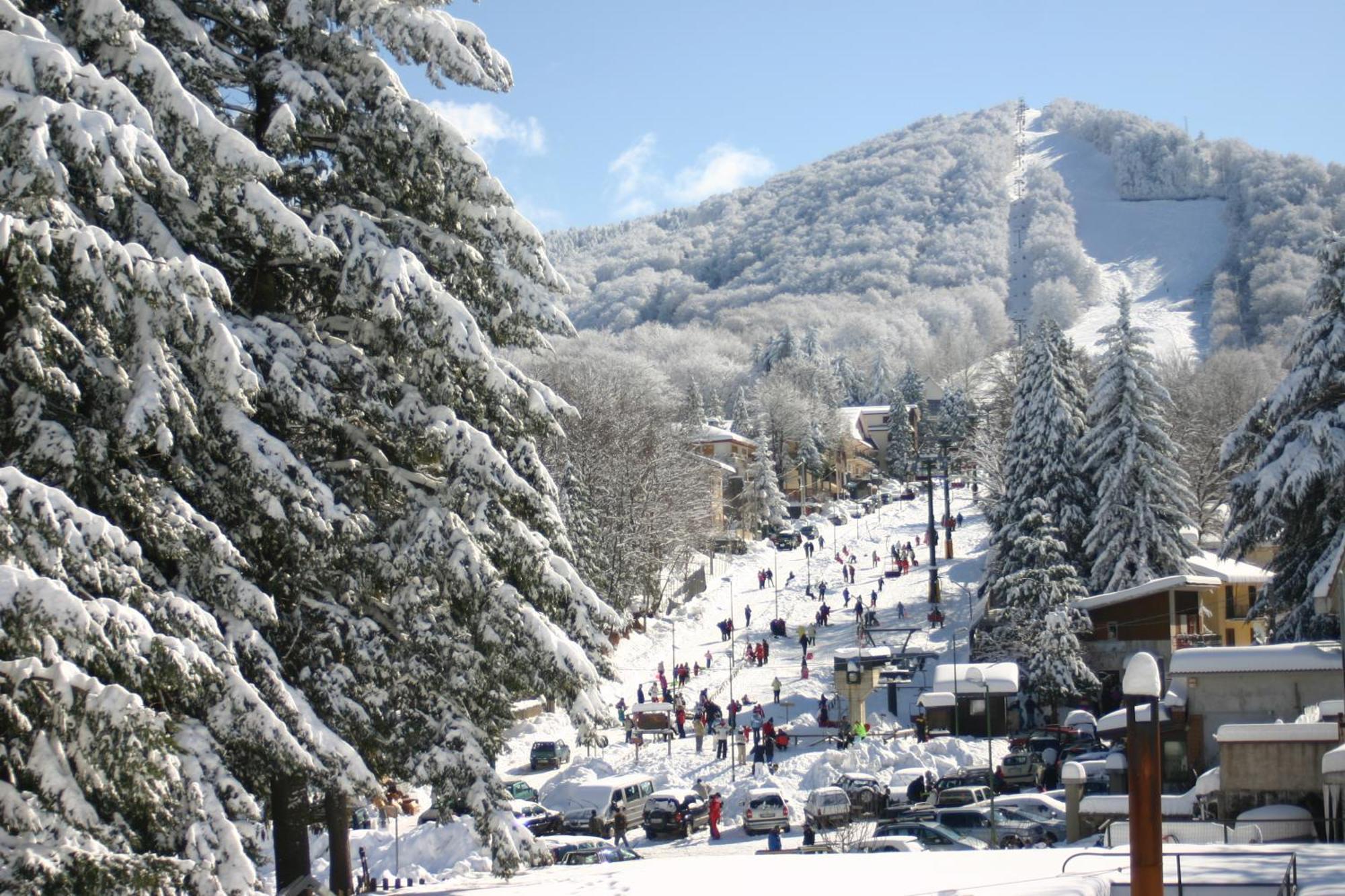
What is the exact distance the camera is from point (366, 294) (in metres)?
11.8

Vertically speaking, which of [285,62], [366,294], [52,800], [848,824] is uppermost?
[285,62]

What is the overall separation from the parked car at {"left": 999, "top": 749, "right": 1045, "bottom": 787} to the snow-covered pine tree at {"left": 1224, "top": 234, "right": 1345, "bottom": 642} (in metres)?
6.00

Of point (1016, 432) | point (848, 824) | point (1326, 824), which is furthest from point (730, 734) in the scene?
point (1326, 824)

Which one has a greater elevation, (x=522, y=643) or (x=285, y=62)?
(x=285, y=62)

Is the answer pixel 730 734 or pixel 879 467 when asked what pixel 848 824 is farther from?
pixel 879 467

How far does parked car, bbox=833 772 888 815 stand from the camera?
98.2 ft

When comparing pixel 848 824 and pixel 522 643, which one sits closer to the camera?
pixel 522 643

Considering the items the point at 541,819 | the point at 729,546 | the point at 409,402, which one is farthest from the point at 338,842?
the point at 729,546

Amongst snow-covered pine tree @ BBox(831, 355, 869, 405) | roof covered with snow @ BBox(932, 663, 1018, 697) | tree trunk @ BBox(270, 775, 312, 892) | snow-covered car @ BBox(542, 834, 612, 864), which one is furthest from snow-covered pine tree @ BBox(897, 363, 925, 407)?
tree trunk @ BBox(270, 775, 312, 892)

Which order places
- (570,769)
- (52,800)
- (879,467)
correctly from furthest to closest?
(879,467) → (570,769) → (52,800)

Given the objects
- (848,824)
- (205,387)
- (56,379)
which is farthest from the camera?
(848,824)

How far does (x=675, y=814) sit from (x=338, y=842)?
1724 cm

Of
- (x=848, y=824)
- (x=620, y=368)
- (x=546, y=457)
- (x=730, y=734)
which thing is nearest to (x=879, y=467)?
(x=620, y=368)

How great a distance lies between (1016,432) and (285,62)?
4058 centimetres
